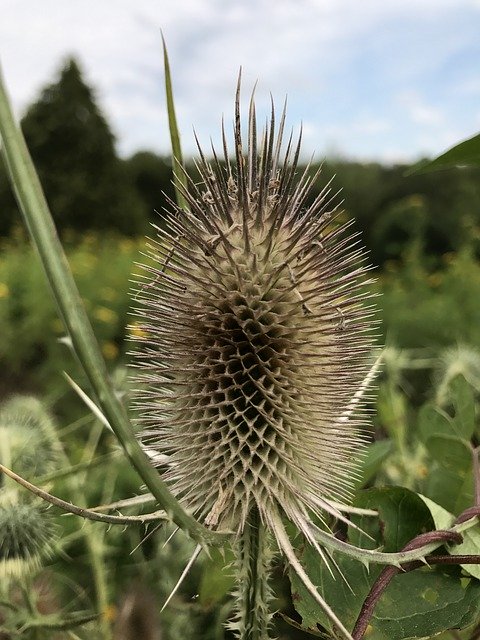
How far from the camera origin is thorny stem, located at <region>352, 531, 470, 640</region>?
83 cm

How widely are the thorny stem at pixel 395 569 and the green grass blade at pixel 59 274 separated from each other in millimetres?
391

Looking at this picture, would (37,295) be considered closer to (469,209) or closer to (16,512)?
(16,512)

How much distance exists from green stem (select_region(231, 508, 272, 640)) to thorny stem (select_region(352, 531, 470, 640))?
0.13 meters

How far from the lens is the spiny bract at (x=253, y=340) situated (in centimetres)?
97

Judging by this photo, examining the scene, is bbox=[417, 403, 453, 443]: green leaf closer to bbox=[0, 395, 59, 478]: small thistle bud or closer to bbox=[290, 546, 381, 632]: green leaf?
bbox=[290, 546, 381, 632]: green leaf

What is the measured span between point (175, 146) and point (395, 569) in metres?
0.64

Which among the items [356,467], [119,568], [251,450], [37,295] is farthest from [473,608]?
[37,295]

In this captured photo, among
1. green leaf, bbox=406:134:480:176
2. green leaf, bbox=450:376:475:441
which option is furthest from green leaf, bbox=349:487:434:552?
green leaf, bbox=406:134:480:176

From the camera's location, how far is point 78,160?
53.2 ft

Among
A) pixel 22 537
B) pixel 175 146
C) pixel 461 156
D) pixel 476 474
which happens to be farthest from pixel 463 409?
pixel 22 537

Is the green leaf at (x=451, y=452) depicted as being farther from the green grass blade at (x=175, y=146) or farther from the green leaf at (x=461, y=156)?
the green grass blade at (x=175, y=146)

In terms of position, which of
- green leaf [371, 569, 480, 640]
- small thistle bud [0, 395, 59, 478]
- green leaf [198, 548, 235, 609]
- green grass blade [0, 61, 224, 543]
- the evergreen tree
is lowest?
green leaf [198, 548, 235, 609]

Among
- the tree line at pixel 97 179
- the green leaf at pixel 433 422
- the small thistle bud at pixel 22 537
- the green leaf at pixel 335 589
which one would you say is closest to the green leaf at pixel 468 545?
the green leaf at pixel 335 589

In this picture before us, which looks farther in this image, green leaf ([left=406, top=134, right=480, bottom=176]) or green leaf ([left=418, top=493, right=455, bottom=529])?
green leaf ([left=418, top=493, right=455, bottom=529])
